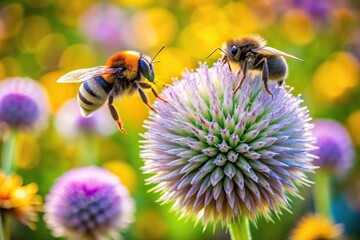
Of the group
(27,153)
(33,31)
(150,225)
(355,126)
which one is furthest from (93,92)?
(33,31)

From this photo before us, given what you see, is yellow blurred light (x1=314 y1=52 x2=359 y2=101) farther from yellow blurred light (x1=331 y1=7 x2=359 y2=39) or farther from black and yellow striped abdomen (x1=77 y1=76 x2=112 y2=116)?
black and yellow striped abdomen (x1=77 y1=76 x2=112 y2=116)

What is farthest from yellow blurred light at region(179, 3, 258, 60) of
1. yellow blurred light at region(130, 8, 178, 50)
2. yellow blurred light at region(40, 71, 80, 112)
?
yellow blurred light at region(40, 71, 80, 112)

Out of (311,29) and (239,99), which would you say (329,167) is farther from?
(311,29)

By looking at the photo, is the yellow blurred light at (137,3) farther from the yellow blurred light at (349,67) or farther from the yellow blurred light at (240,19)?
the yellow blurred light at (349,67)

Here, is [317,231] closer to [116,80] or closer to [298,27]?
[116,80]

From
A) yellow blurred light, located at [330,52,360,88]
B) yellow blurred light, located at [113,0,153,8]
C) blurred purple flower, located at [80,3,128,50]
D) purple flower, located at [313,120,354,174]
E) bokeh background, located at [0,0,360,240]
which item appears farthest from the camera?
yellow blurred light, located at [113,0,153,8]

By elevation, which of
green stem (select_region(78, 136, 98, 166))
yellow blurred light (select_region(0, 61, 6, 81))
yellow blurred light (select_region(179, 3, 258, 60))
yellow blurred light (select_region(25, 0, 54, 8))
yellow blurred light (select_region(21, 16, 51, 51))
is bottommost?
green stem (select_region(78, 136, 98, 166))

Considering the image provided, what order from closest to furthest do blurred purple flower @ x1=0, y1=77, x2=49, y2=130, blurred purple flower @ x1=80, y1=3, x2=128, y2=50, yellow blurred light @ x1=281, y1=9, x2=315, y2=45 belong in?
blurred purple flower @ x1=0, y1=77, x2=49, y2=130 < yellow blurred light @ x1=281, y1=9, x2=315, y2=45 < blurred purple flower @ x1=80, y1=3, x2=128, y2=50

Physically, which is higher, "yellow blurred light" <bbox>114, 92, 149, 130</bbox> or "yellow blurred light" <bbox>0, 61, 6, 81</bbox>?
"yellow blurred light" <bbox>0, 61, 6, 81</bbox>

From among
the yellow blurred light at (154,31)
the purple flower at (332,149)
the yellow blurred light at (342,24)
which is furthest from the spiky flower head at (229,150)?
the yellow blurred light at (342,24)
